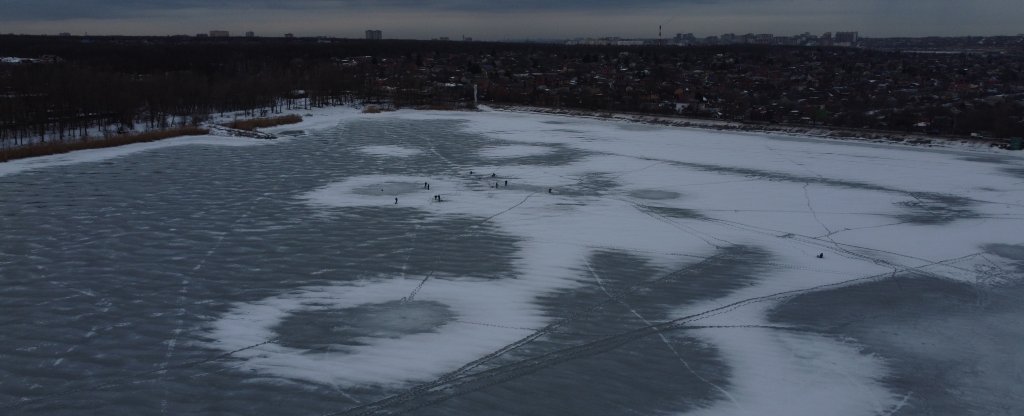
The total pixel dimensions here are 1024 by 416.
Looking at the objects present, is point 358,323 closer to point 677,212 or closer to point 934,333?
point 934,333

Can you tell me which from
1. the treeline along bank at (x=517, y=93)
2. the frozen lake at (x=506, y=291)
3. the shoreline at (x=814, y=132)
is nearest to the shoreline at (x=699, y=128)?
the shoreline at (x=814, y=132)

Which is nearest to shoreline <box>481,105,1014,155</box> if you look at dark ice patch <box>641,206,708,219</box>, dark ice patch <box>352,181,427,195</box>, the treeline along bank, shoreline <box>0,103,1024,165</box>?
shoreline <box>0,103,1024,165</box>

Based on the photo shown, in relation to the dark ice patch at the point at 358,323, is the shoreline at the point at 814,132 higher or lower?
higher

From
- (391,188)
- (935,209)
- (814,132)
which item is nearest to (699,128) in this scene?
(814,132)

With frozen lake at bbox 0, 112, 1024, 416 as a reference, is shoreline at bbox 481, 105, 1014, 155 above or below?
above

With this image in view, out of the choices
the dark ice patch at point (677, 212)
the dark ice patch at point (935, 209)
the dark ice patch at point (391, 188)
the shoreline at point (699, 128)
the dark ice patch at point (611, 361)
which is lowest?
the dark ice patch at point (611, 361)

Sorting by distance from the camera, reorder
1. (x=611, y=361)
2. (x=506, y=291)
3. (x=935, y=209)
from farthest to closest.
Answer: (x=935, y=209)
(x=506, y=291)
(x=611, y=361)

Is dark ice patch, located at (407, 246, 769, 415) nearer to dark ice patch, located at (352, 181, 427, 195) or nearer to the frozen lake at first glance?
the frozen lake

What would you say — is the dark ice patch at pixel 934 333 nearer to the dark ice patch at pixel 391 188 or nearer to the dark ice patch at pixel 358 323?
the dark ice patch at pixel 358 323

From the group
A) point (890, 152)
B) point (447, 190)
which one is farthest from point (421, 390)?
point (890, 152)
